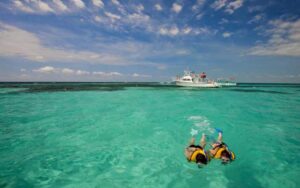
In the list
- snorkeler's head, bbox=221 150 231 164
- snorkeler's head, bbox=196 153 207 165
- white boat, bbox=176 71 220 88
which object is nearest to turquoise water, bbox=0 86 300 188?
snorkeler's head, bbox=221 150 231 164

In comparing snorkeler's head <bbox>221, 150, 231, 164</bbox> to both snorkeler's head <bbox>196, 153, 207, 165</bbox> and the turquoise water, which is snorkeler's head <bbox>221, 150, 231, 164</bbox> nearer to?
the turquoise water

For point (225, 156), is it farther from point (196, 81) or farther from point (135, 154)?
point (196, 81)

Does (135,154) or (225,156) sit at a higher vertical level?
(225,156)

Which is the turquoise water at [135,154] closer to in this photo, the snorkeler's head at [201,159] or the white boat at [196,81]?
the snorkeler's head at [201,159]

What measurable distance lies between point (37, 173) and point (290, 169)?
34.3 feet

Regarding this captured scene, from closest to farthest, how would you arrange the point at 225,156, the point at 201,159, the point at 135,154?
the point at 201,159 < the point at 225,156 < the point at 135,154

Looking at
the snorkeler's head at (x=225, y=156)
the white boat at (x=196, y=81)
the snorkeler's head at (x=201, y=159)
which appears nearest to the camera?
the snorkeler's head at (x=201, y=159)

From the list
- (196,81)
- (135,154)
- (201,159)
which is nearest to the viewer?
(201,159)

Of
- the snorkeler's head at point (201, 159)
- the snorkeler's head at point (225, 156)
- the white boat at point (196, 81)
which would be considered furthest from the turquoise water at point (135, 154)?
the white boat at point (196, 81)

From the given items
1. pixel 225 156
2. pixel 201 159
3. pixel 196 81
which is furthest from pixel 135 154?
pixel 196 81

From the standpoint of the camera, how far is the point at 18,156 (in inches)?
353

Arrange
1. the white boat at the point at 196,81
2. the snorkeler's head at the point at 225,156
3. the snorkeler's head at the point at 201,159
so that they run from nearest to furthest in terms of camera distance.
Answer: the snorkeler's head at the point at 201,159
the snorkeler's head at the point at 225,156
the white boat at the point at 196,81

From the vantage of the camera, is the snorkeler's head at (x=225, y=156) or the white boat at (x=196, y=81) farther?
the white boat at (x=196, y=81)

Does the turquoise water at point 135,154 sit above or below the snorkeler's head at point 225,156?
below
